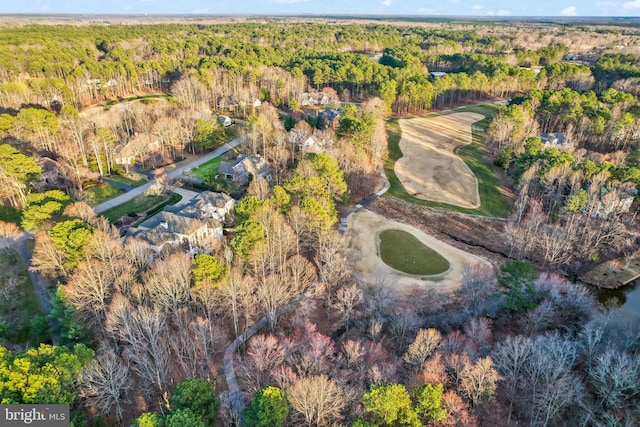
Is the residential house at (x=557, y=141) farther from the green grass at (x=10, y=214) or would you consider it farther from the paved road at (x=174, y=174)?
the green grass at (x=10, y=214)

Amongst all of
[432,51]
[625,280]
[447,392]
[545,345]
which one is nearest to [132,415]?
[447,392]

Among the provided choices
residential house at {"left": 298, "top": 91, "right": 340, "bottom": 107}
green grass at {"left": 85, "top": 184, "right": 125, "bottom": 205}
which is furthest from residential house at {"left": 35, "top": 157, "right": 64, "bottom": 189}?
residential house at {"left": 298, "top": 91, "right": 340, "bottom": 107}

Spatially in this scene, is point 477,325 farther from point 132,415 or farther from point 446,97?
point 446,97

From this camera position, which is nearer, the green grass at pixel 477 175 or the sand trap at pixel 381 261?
the sand trap at pixel 381 261

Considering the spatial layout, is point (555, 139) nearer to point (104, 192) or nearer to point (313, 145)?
point (313, 145)

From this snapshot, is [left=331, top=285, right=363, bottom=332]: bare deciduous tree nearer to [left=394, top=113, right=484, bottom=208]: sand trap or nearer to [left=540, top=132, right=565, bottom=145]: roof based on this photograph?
[left=394, top=113, right=484, bottom=208]: sand trap

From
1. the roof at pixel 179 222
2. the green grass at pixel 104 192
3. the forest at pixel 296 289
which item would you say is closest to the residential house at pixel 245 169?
the forest at pixel 296 289
